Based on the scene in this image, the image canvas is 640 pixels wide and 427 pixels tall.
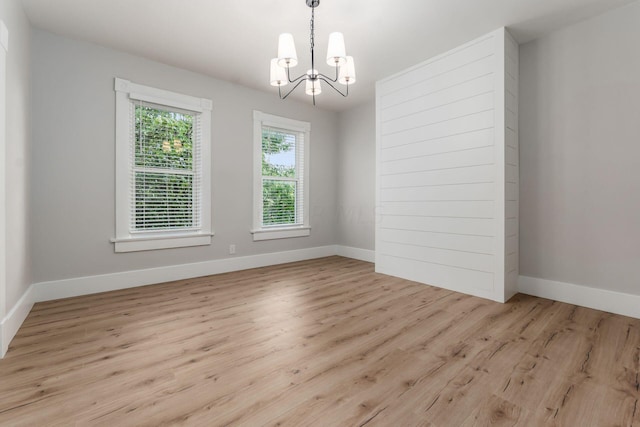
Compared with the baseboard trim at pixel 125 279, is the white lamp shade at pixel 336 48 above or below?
above

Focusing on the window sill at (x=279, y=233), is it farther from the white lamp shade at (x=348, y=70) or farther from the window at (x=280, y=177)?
the white lamp shade at (x=348, y=70)

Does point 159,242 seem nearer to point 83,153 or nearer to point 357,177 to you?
point 83,153

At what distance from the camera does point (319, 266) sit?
177 inches

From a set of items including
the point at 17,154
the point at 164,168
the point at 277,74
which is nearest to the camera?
the point at 17,154

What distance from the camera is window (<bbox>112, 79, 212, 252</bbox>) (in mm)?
3305

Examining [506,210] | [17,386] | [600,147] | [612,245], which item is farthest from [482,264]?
Result: [17,386]

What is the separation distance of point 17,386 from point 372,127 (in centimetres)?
468

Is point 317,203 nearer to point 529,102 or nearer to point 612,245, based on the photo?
point 529,102

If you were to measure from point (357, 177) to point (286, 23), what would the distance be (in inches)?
109

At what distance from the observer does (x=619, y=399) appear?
1472 mm

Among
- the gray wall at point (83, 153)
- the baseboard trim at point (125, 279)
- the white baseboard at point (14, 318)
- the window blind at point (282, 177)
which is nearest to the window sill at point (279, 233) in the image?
the window blind at point (282, 177)

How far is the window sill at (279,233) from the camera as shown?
441 centimetres

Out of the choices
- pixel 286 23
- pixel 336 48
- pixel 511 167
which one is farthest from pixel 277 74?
pixel 511 167

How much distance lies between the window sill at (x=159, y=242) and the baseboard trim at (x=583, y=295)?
146 inches
